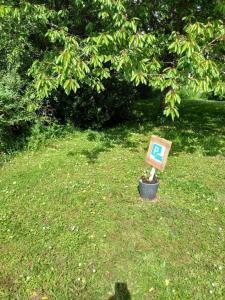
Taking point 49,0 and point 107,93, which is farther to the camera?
point 107,93

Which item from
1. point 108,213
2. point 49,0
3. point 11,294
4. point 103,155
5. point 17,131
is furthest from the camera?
point 17,131

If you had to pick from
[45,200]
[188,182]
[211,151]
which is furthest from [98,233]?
[211,151]

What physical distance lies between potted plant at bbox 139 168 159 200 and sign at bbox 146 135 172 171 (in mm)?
186

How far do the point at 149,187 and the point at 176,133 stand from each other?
3736 millimetres

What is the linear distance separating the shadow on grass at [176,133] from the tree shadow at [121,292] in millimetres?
3168

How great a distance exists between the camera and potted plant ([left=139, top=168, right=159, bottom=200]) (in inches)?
170

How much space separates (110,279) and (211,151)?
4248 millimetres

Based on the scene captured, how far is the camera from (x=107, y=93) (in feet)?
26.8

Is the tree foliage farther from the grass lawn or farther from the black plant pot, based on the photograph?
the grass lawn

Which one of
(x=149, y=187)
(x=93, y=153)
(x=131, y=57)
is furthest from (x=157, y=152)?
(x=93, y=153)

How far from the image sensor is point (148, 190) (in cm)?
435

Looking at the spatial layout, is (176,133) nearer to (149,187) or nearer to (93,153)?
(93,153)

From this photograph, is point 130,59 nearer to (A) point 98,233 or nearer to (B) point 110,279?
(A) point 98,233

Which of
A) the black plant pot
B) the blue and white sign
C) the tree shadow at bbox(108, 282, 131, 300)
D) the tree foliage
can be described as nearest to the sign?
the blue and white sign
